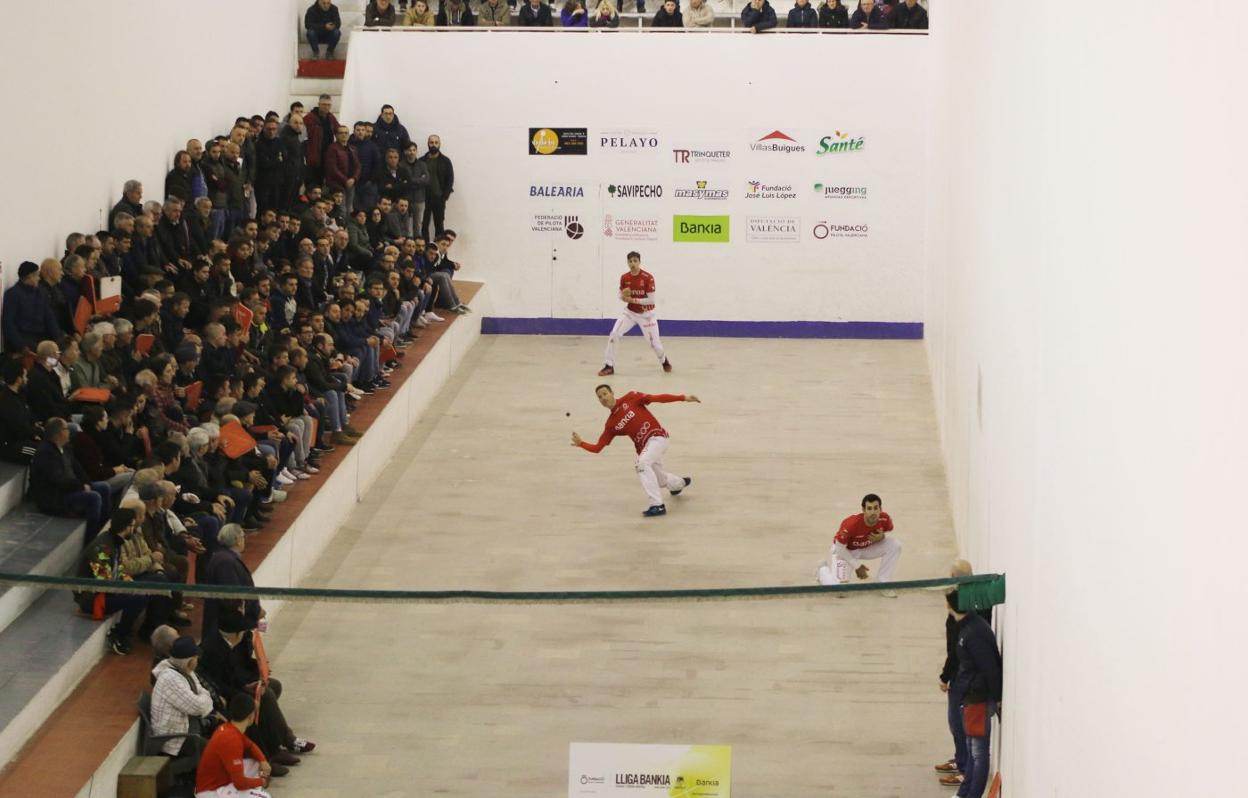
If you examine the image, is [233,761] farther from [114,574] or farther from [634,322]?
[634,322]

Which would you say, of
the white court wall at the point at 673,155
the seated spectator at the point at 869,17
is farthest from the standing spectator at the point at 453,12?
the seated spectator at the point at 869,17

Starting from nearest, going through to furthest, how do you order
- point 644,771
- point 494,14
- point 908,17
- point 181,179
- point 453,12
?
point 644,771 < point 181,179 < point 908,17 < point 494,14 < point 453,12

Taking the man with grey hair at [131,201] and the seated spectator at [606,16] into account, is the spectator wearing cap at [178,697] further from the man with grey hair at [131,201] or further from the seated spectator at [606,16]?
the seated spectator at [606,16]

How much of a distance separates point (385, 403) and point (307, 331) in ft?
3.84

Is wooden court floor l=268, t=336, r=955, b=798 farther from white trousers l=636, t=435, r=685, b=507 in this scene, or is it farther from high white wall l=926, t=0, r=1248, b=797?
high white wall l=926, t=0, r=1248, b=797

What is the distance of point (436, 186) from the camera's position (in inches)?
960

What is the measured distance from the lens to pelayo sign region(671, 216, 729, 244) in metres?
25.0

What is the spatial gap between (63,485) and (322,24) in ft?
46.2

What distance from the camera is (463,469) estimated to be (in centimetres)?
1791

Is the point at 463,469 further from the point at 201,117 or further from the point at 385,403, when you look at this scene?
the point at 201,117

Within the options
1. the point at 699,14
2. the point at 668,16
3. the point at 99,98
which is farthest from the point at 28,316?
the point at 699,14

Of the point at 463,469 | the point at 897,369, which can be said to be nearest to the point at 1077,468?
the point at 463,469

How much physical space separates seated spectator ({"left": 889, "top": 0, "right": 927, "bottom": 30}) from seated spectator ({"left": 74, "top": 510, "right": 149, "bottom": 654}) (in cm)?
1639

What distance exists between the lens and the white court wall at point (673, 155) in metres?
24.6
